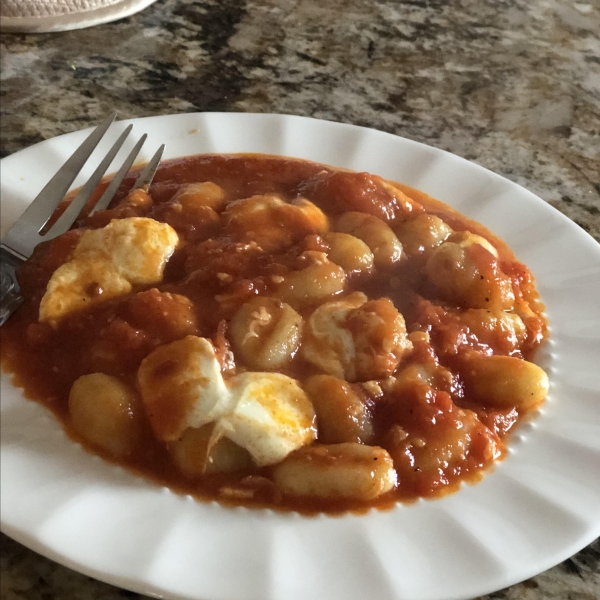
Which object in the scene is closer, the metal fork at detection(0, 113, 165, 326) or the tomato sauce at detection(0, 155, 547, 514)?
the tomato sauce at detection(0, 155, 547, 514)

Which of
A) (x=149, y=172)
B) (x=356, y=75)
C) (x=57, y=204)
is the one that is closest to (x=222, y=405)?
(x=57, y=204)

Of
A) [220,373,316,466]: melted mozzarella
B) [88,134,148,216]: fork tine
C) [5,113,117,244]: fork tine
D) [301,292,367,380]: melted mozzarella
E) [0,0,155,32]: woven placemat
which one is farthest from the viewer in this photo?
[0,0,155,32]: woven placemat

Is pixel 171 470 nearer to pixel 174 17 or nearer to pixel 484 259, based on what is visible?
pixel 484 259

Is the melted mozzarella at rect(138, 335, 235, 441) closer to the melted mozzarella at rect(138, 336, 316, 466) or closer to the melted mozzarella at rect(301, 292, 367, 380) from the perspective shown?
the melted mozzarella at rect(138, 336, 316, 466)

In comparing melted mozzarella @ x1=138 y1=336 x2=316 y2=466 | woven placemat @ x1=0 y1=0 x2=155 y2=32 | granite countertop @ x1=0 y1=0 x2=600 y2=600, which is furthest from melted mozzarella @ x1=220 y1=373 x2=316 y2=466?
woven placemat @ x1=0 y1=0 x2=155 y2=32

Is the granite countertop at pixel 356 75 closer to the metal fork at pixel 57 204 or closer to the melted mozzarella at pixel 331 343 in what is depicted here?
the metal fork at pixel 57 204

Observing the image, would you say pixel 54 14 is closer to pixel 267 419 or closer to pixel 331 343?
pixel 331 343
